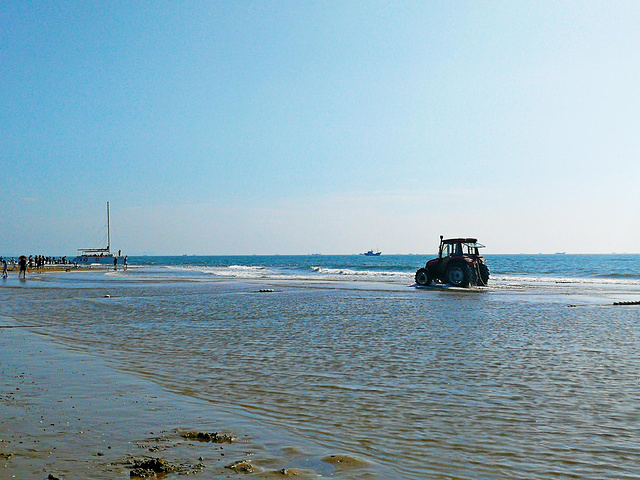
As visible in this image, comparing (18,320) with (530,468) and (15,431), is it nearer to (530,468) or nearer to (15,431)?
(15,431)

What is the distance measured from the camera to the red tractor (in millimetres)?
31969

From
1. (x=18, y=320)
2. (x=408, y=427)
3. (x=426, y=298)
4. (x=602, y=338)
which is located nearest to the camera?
(x=408, y=427)

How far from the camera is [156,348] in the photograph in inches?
451

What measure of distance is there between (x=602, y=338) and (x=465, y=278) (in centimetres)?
1927

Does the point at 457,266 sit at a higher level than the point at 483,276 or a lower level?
higher

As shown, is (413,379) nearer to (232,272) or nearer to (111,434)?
(111,434)

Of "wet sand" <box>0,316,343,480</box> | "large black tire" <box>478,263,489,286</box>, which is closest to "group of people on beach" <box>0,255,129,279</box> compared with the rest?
"large black tire" <box>478,263,489,286</box>

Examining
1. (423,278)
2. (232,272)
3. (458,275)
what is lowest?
(232,272)

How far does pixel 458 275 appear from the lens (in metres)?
32.2

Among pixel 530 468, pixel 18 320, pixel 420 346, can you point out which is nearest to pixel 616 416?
pixel 530 468

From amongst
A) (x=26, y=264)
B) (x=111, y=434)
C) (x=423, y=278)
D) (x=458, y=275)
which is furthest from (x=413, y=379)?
(x=26, y=264)

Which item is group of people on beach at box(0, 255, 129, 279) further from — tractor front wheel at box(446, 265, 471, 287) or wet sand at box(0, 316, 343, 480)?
wet sand at box(0, 316, 343, 480)

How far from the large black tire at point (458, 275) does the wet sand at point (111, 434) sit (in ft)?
83.7

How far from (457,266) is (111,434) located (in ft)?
93.1
